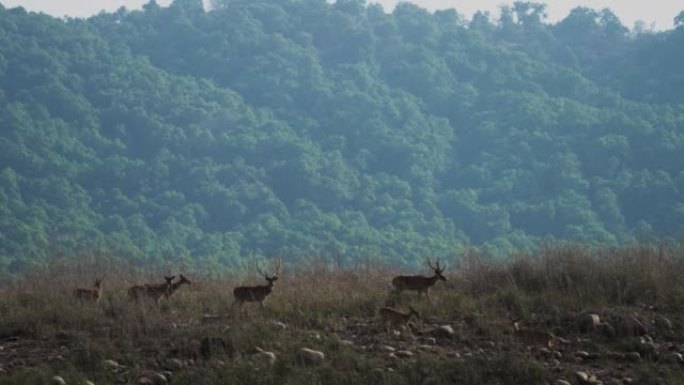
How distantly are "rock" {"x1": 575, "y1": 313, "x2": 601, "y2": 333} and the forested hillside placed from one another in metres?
22.9

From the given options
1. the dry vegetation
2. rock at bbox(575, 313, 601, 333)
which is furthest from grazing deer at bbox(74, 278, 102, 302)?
rock at bbox(575, 313, 601, 333)

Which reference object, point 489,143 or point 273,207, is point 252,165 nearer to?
point 273,207

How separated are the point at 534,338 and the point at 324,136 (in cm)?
5008

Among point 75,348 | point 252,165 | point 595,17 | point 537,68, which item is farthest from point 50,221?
point 595,17

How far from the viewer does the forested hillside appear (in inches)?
1766

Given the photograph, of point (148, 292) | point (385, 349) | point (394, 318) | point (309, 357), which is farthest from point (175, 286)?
point (385, 349)

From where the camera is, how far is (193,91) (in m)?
63.0

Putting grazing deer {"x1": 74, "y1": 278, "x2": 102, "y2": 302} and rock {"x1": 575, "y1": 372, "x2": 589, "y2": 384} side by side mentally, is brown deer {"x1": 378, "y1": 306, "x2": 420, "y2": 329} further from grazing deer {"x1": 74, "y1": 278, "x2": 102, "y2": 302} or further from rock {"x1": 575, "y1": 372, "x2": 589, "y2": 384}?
grazing deer {"x1": 74, "y1": 278, "x2": 102, "y2": 302}

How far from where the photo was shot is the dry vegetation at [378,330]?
892cm

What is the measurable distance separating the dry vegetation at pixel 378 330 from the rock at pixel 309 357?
1 centimetres

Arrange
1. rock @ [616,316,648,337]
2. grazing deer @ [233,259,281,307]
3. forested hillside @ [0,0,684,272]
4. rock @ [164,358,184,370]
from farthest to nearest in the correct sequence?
forested hillside @ [0,0,684,272] → grazing deer @ [233,259,281,307] → rock @ [616,316,648,337] → rock @ [164,358,184,370]

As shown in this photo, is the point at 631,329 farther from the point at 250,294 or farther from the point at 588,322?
the point at 250,294

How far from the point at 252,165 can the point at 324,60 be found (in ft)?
75.5

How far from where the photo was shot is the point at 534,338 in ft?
30.7
